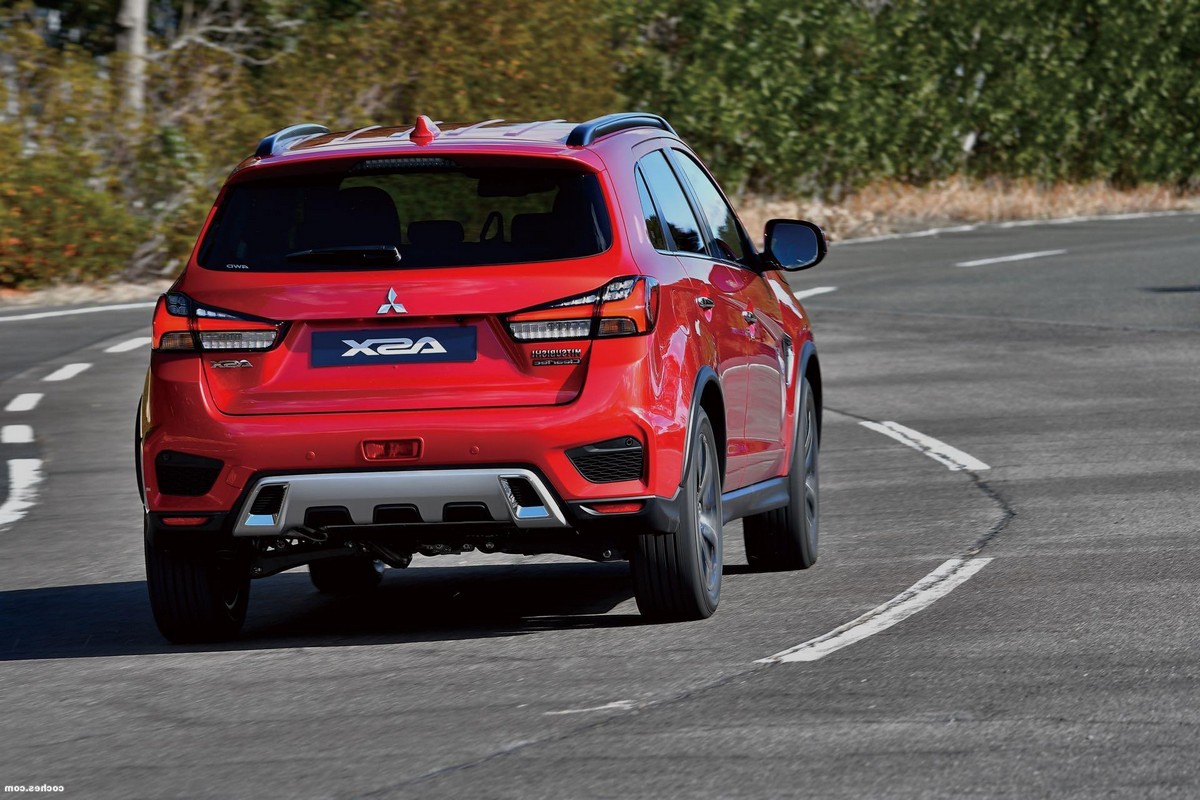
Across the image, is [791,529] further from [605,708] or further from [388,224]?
[605,708]

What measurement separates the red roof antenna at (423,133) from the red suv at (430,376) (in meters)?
0.02

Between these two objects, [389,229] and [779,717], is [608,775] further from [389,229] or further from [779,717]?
[389,229]

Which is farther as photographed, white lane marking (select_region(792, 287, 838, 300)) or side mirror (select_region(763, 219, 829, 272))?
white lane marking (select_region(792, 287, 838, 300))

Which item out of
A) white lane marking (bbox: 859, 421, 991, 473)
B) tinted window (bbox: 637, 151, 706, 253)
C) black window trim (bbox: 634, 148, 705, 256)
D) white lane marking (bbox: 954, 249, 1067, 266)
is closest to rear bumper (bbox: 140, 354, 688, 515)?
black window trim (bbox: 634, 148, 705, 256)

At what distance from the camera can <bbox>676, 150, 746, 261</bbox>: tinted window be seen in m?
8.48

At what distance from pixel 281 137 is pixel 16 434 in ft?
23.3

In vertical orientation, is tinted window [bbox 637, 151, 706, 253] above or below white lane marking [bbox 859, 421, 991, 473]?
above

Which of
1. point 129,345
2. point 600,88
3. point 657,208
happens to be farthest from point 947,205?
point 657,208

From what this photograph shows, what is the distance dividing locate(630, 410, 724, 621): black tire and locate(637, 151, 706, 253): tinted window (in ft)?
2.34

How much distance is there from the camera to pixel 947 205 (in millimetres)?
35906

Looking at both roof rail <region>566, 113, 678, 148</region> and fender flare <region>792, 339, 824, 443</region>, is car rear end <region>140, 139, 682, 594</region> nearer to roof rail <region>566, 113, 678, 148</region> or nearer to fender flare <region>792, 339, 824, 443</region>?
roof rail <region>566, 113, 678, 148</region>

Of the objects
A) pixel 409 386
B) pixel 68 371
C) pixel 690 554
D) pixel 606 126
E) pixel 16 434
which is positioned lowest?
pixel 68 371

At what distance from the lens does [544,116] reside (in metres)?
30.3

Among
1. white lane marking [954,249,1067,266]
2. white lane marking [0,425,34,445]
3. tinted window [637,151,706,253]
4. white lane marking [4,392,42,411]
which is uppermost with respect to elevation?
tinted window [637,151,706,253]
